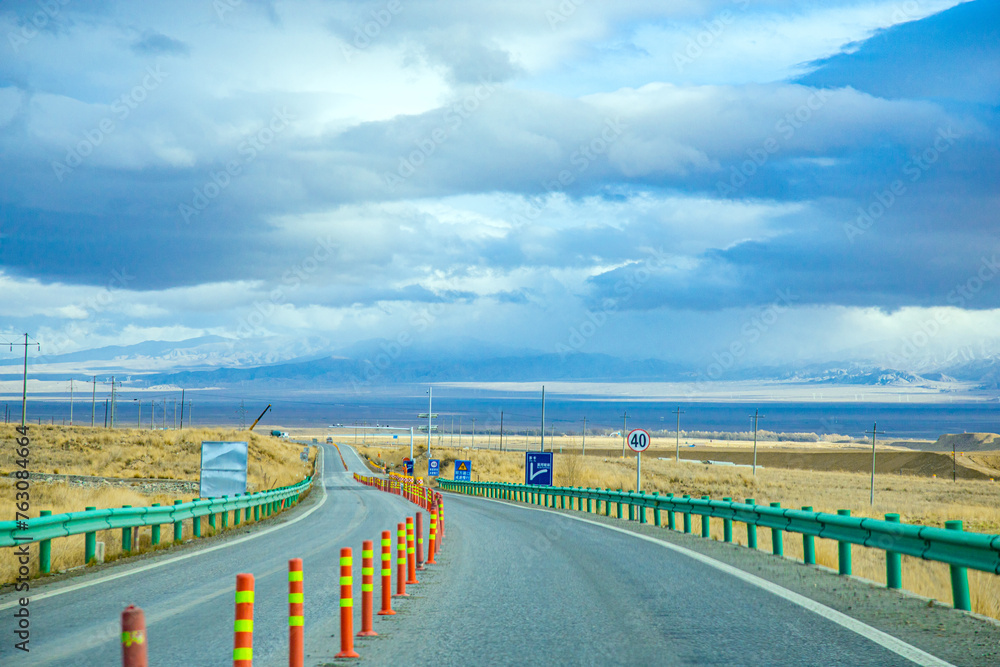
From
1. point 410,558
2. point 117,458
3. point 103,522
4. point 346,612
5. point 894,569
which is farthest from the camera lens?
point 117,458

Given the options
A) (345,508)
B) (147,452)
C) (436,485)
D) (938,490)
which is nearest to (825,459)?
(938,490)

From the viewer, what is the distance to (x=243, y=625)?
233 inches

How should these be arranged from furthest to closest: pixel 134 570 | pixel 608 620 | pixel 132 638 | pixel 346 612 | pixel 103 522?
pixel 103 522 → pixel 134 570 → pixel 608 620 → pixel 346 612 → pixel 132 638

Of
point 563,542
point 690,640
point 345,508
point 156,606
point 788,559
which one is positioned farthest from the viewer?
point 345,508

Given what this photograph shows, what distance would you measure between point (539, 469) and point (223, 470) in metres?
19.7

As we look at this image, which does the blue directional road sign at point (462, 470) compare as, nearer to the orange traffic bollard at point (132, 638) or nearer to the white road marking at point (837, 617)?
the white road marking at point (837, 617)

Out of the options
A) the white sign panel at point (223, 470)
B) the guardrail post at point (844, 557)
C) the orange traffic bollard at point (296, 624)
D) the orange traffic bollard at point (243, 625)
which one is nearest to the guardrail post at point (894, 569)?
the guardrail post at point (844, 557)

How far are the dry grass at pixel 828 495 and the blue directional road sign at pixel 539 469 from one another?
28.9 ft

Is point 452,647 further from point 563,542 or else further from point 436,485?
point 436,485

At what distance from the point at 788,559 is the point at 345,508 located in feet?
72.4

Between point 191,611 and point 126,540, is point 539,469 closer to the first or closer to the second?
point 126,540

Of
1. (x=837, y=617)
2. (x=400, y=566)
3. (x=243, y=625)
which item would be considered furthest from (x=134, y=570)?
(x=837, y=617)

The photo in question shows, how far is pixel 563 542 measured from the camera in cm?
1864

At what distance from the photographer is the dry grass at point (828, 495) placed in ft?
50.3
